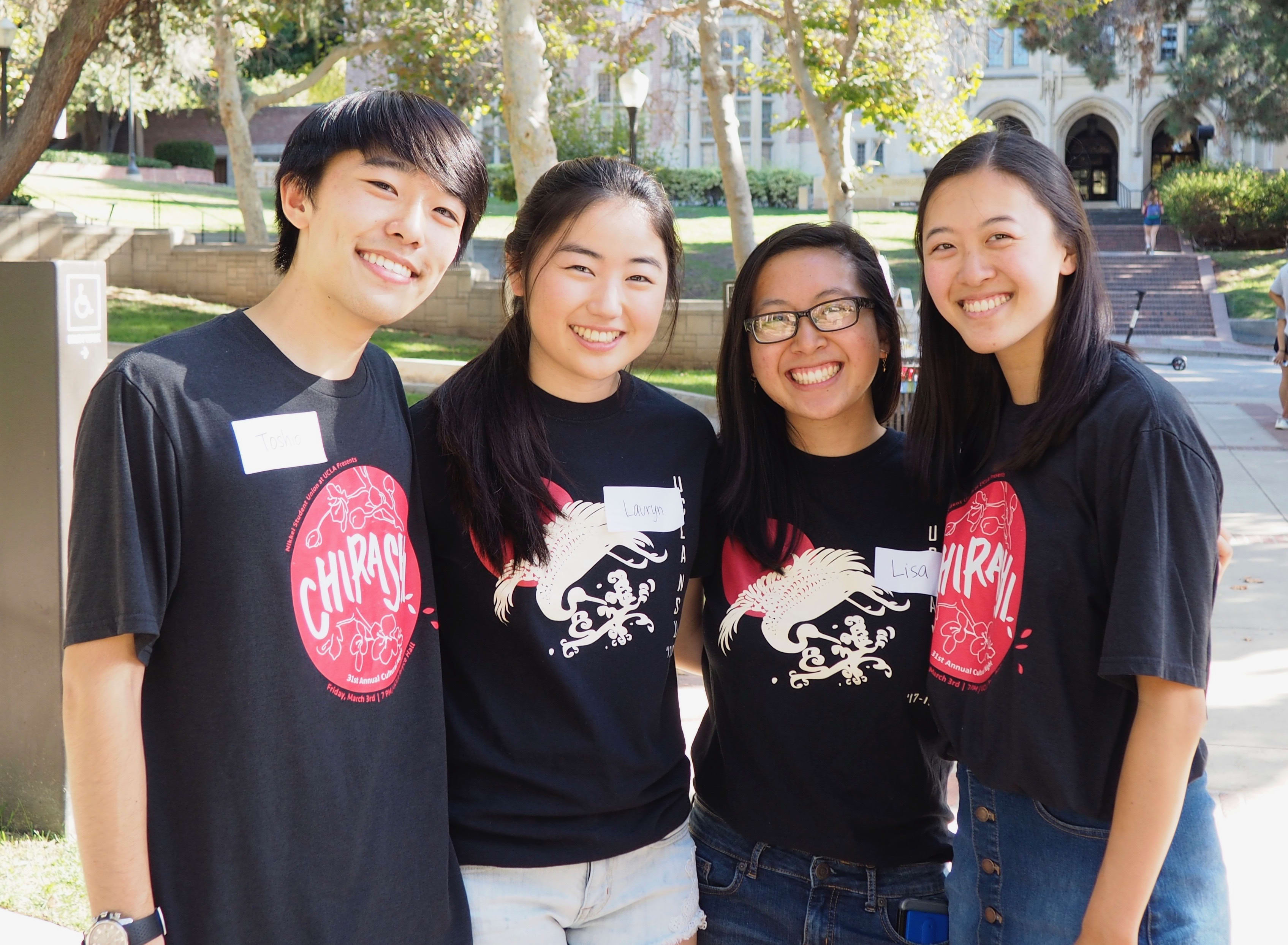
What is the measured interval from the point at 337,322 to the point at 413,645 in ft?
1.89

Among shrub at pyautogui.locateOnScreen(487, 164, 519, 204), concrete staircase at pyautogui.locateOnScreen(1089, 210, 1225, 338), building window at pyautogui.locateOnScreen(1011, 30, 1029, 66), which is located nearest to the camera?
concrete staircase at pyautogui.locateOnScreen(1089, 210, 1225, 338)

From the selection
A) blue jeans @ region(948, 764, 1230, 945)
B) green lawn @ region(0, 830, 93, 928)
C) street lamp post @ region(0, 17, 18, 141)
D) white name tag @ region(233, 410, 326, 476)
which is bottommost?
green lawn @ region(0, 830, 93, 928)

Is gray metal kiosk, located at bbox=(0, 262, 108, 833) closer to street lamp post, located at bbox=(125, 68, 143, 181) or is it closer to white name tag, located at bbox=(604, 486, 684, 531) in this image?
white name tag, located at bbox=(604, 486, 684, 531)

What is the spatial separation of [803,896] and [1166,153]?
173 ft

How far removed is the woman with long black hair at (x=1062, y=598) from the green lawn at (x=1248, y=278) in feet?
76.6

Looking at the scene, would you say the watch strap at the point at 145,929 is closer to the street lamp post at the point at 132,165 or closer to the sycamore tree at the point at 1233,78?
the sycamore tree at the point at 1233,78

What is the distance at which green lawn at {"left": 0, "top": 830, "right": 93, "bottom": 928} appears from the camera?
133 inches

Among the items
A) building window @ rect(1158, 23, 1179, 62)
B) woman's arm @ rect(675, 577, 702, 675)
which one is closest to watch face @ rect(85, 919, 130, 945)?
woman's arm @ rect(675, 577, 702, 675)

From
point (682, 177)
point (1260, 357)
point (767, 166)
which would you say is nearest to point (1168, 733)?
point (1260, 357)

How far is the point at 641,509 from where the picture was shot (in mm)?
2172

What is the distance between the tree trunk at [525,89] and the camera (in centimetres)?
876

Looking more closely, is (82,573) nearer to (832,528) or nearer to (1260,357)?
(832,528)

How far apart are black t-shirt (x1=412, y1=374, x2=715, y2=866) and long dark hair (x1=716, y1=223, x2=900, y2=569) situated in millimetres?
164

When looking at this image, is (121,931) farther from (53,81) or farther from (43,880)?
(53,81)
